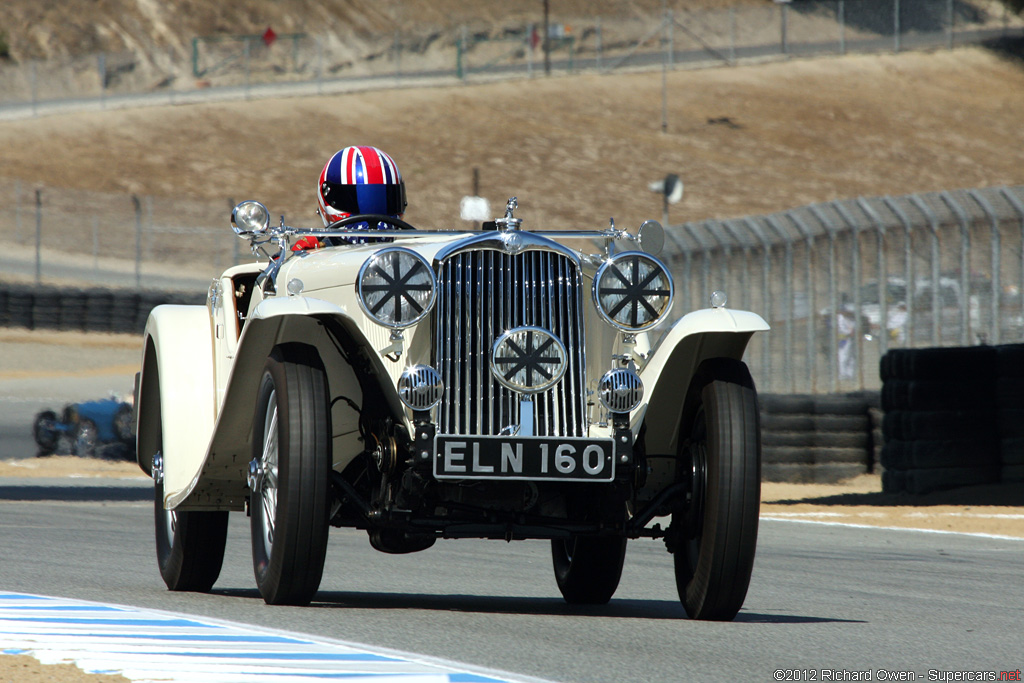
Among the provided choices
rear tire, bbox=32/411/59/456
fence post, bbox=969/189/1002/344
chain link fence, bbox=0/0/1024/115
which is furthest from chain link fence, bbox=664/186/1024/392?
chain link fence, bbox=0/0/1024/115

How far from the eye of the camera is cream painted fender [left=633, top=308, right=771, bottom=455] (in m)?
6.02

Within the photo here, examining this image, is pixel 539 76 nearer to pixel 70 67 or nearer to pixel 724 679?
pixel 70 67

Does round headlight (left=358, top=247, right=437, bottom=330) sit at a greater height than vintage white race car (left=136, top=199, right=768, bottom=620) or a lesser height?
greater

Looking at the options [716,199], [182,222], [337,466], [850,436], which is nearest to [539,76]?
[716,199]

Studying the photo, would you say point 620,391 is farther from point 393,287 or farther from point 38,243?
point 38,243

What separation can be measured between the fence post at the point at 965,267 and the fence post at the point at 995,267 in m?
0.24

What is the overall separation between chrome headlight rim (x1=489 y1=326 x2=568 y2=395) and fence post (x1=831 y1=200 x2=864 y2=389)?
40.2 feet

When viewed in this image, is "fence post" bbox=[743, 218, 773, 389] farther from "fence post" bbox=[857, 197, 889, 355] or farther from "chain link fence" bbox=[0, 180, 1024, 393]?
"fence post" bbox=[857, 197, 889, 355]

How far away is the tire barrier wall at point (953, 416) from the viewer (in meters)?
14.4

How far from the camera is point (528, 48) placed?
225ft

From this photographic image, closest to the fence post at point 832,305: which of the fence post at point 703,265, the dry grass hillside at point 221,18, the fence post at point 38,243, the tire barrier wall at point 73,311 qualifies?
the fence post at point 703,265

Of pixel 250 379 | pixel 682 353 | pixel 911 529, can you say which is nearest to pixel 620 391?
pixel 682 353

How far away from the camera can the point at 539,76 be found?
213 ft

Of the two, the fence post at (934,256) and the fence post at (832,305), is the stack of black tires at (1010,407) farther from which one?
the fence post at (832,305)
